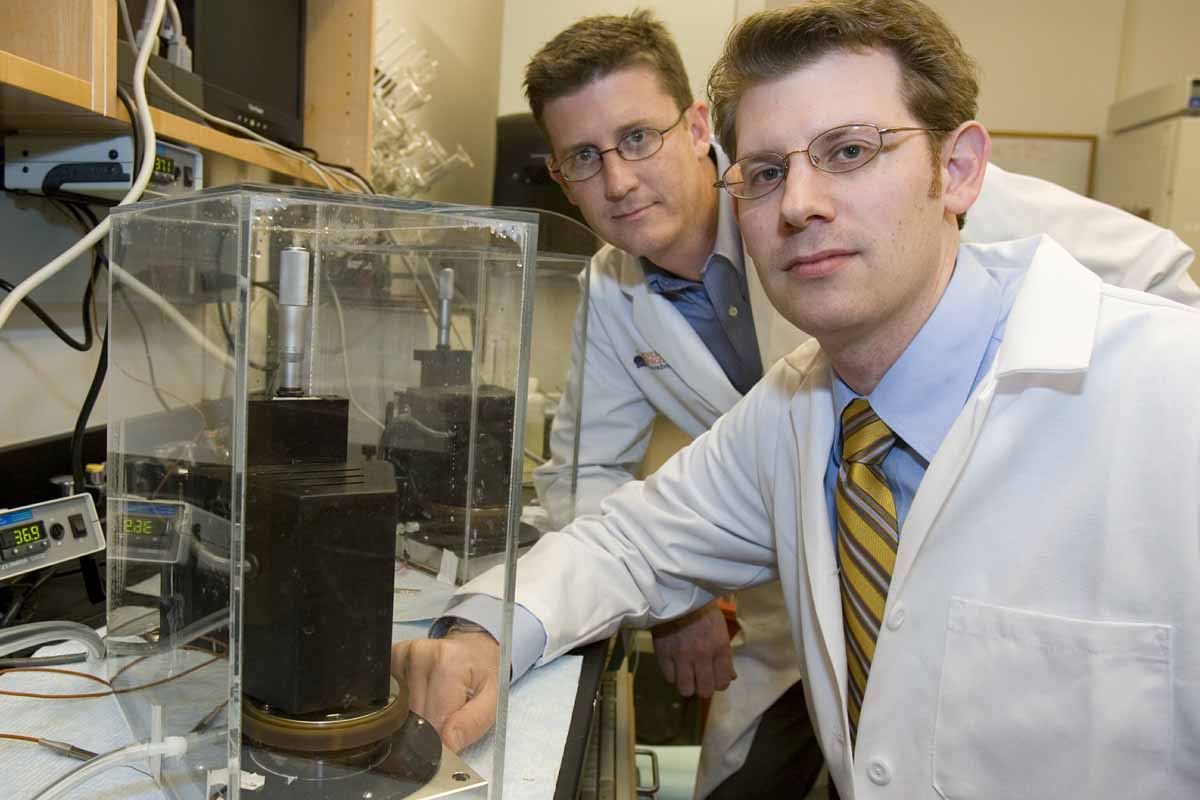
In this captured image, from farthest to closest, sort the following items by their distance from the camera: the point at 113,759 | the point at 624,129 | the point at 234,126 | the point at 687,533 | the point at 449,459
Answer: the point at 624,129 → the point at 234,126 → the point at 687,533 → the point at 449,459 → the point at 113,759

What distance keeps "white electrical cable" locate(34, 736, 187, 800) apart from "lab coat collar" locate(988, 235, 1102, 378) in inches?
29.7

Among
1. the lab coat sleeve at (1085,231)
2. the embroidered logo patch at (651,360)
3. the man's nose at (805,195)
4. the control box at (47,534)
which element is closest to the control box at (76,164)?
the control box at (47,534)

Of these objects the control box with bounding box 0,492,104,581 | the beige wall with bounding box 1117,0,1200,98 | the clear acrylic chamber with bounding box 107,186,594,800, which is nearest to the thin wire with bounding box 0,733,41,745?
the clear acrylic chamber with bounding box 107,186,594,800

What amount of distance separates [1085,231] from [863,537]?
0.86 metres

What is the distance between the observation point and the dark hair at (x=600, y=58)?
4.87ft

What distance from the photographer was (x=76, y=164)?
1.01 metres

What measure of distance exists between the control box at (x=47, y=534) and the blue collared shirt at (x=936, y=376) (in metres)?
0.83

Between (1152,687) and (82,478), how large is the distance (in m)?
1.15

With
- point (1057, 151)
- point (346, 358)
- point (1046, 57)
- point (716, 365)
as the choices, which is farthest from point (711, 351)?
point (1046, 57)

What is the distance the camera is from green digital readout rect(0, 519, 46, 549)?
2.75 ft

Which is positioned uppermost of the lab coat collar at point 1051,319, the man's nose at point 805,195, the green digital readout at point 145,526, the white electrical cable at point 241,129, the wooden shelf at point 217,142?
the white electrical cable at point 241,129

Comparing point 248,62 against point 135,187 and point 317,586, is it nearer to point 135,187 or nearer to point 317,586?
point 135,187

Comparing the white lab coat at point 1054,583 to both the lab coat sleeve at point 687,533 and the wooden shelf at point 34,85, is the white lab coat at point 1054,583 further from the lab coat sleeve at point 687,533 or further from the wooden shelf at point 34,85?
the wooden shelf at point 34,85

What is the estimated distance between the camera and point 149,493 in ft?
2.37
